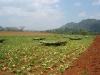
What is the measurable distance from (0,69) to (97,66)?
14.5 ft

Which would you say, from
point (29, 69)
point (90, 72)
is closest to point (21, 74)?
point (29, 69)

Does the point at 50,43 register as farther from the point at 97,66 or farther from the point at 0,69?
the point at 97,66

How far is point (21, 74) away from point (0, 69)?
4.90 feet

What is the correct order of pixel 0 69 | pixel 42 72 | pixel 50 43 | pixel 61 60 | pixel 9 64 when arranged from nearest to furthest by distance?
1. pixel 42 72
2. pixel 0 69
3. pixel 9 64
4. pixel 61 60
5. pixel 50 43

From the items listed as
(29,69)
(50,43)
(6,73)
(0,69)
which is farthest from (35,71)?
(50,43)

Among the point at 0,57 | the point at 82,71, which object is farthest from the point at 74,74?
the point at 0,57

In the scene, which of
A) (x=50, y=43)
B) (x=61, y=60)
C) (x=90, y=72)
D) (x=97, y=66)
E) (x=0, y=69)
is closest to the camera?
(x=90, y=72)

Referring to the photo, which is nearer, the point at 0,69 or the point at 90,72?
the point at 90,72

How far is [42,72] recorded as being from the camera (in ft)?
23.2

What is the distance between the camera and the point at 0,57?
10008 millimetres

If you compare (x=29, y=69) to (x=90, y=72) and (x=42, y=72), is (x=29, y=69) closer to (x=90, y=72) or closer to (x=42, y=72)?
(x=42, y=72)

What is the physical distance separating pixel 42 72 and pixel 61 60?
241cm

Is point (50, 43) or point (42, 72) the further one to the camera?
point (50, 43)

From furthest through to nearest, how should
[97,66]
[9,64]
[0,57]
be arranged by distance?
[0,57], [9,64], [97,66]
